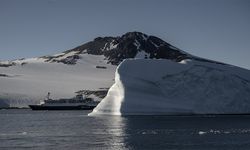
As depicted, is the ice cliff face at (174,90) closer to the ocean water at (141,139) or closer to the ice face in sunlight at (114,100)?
the ice face in sunlight at (114,100)

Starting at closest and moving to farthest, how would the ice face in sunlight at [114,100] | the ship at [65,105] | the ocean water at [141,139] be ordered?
the ocean water at [141,139], the ice face in sunlight at [114,100], the ship at [65,105]

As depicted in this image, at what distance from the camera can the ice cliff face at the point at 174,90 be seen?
83.9m

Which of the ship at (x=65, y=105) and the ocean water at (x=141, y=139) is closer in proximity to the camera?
the ocean water at (x=141, y=139)

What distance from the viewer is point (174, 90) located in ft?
279

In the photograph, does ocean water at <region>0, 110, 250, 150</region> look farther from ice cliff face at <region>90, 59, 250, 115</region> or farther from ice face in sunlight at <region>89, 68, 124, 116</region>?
ice face in sunlight at <region>89, 68, 124, 116</region>

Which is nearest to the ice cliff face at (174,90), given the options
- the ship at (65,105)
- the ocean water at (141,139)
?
the ocean water at (141,139)

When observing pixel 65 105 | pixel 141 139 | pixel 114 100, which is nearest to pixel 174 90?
pixel 114 100

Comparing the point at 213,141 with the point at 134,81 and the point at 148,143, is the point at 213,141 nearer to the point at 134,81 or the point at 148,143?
the point at 148,143

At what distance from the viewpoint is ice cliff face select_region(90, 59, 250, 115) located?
83938mm

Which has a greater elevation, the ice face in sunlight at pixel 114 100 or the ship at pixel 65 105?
the ice face in sunlight at pixel 114 100

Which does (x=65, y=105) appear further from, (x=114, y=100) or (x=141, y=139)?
(x=141, y=139)

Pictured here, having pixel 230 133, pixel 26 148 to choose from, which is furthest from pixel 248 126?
pixel 26 148

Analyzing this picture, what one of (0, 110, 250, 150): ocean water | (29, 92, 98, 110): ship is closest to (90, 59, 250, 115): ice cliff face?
(0, 110, 250, 150): ocean water

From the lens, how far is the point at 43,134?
194 feet
